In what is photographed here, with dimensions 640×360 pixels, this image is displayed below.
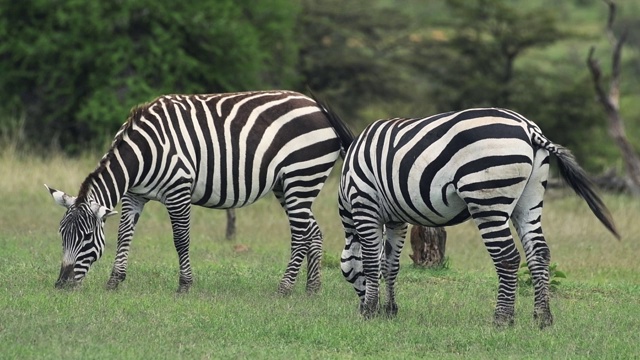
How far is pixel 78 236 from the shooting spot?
1036 cm

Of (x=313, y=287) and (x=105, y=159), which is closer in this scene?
(x=105, y=159)

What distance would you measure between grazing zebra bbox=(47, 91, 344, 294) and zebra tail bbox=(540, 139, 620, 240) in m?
3.02

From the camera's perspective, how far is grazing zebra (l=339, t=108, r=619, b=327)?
29.0 feet

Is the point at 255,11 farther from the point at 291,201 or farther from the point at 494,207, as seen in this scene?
the point at 494,207

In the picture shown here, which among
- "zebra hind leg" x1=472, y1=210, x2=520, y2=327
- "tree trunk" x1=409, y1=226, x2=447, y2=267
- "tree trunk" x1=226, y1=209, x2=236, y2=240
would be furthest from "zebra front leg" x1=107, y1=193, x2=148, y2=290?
"tree trunk" x1=226, y1=209, x2=236, y2=240

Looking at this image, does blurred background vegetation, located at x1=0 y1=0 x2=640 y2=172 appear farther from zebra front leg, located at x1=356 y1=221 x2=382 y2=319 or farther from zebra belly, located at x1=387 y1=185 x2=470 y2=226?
zebra belly, located at x1=387 y1=185 x2=470 y2=226

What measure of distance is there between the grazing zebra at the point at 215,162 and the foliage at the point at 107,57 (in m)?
14.5

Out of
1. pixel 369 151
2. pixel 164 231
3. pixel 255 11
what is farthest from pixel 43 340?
pixel 255 11

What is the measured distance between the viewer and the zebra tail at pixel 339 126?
37.5 feet

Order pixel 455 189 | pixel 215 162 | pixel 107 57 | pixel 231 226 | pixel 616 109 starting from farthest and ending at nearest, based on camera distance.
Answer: pixel 107 57
pixel 616 109
pixel 231 226
pixel 215 162
pixel 455 189

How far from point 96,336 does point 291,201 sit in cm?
361

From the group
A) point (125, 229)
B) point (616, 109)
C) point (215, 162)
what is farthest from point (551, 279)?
point (616, 109)

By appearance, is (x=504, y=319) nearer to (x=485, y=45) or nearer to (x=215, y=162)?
(x=215, y=162)

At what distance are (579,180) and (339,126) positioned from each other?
10.0ft
